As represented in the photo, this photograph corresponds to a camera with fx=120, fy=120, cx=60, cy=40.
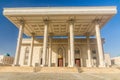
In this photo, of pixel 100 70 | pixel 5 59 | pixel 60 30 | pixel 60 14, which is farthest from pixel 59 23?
pixel 5 59

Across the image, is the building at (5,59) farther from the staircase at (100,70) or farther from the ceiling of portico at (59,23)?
the staircase at (100,70)

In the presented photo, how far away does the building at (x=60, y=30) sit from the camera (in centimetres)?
2094

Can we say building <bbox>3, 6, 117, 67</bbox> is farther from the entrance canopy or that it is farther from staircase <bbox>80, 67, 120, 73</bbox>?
staircase <bbox>80, 67, 120, 73</bbox>

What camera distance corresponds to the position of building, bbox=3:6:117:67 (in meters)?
20.9

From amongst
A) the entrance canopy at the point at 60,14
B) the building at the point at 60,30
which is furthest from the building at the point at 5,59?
the entrance canopy at the point at 60,14

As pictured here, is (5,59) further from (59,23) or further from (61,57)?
(59,23)

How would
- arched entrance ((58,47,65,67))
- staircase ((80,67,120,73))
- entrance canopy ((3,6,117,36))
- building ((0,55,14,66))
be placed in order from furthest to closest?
building ((0,55,14,66)) → arched entrance ((58,47,65,67)) → entrance canopy ((3,6,117,36)) → staircase ((80,67,120,73))

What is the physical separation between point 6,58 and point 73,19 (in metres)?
43.3

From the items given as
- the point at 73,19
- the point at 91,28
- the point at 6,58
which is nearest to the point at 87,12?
the point at 73,19

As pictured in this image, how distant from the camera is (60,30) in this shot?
28.1 meters

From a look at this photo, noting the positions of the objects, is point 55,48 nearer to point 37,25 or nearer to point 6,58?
point 37,25

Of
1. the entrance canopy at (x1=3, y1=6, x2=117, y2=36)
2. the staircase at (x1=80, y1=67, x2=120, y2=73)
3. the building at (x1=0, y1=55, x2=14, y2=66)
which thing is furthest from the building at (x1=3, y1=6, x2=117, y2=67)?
the building at (x1=0, y1=55, x2=14, y2=66)

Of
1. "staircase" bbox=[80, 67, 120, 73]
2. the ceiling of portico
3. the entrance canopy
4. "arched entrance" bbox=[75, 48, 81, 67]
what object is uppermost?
the entrance canopy

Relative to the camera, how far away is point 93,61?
96.1 ft
